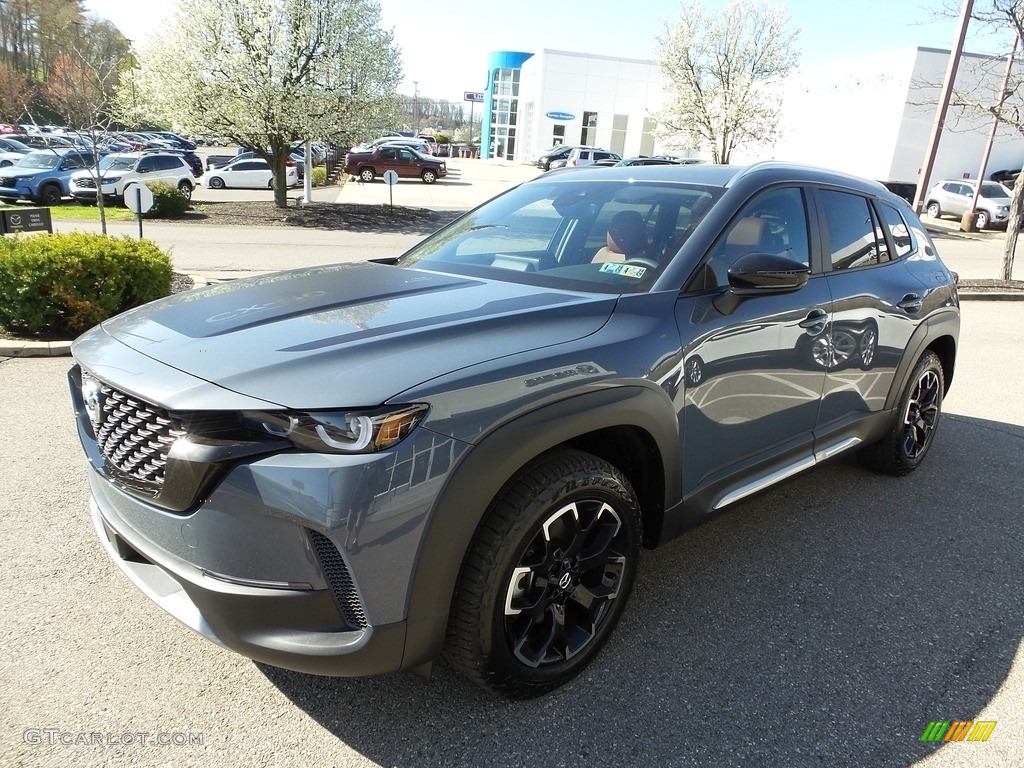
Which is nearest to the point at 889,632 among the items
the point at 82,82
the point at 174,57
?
the point at 82,82

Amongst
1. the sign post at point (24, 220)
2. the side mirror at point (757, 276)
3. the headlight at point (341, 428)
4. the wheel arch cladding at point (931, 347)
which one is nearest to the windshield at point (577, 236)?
the side mirror at point (757, 276)

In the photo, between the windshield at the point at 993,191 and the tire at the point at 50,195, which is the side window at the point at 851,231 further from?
the windshield at the point at 993,191

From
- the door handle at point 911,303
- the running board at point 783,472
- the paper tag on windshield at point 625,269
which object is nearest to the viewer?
the paper tag on windshield at point 625,269

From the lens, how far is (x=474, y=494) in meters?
2.02

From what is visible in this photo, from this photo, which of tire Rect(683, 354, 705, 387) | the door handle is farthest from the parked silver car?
tire Rect(683, 354, 705, 387)

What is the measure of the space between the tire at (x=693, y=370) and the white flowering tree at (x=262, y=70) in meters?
18.6

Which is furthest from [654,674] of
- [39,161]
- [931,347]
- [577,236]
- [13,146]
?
[13,146]

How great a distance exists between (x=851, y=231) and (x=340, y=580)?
325 centimetres

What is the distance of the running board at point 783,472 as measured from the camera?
3.06 m

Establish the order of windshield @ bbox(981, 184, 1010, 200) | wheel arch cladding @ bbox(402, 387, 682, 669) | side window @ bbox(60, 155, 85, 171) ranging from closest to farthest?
wheel arch cladding @ bbox(402, 387, 682, 669)
side window @ bbox(60, 155, 85, 171)
windshield @ bbox(981, 184, 1010, 200)

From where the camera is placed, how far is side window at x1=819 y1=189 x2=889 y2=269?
3.62 meters

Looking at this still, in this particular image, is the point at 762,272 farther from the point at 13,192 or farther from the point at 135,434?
the point at 13,192

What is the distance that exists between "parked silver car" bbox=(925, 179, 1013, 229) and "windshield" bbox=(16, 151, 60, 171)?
30.7 meters

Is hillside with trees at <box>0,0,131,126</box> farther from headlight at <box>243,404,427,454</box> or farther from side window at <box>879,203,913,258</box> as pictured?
headlight at <box>243,404,427,454</box>
